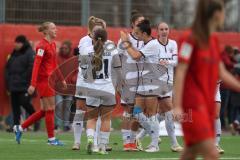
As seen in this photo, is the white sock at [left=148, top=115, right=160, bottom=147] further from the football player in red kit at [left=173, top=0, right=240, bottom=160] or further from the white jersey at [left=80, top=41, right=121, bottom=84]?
the football player in red kit at [left=173, top=0, right=240, bottom=160]

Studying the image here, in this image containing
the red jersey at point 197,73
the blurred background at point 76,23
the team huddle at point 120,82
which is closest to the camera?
the red jersey at point 197,73

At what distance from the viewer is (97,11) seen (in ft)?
74.3

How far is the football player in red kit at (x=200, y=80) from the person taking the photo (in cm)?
782

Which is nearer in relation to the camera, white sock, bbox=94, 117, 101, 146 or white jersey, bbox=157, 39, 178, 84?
white sock, bbox=94, 117, 101, 146

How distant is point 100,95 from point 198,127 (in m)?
5.67

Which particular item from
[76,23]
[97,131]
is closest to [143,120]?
[97,131]

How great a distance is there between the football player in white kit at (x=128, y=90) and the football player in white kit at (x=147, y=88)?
12 cm

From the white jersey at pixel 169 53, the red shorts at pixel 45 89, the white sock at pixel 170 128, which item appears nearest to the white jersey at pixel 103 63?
the white jersey at pixel 169 53

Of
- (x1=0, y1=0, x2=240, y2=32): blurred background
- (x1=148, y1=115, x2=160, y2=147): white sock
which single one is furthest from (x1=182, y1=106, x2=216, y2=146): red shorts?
(x1=0, y1=0, x2=240, y2=32): blurred background

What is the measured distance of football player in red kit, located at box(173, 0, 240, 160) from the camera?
7.82m

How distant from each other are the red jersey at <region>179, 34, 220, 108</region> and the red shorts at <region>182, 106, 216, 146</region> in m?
0.07

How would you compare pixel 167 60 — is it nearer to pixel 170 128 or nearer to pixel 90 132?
pixel 170 128

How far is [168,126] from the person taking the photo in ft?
48.3

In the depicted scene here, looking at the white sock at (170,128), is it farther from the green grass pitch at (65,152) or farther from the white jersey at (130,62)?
the white jersey at (130,62)
